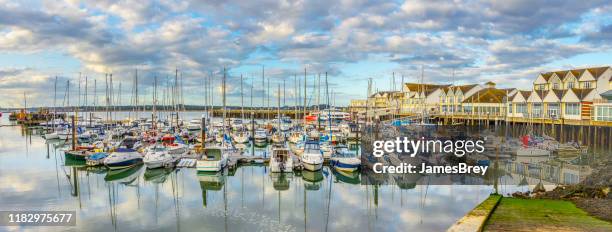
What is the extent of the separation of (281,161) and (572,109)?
160 feet

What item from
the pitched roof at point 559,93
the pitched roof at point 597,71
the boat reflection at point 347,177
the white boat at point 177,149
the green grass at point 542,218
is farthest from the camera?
the pitched roof at point 597,71

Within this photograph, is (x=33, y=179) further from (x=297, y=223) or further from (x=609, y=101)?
(x=609, y=101)

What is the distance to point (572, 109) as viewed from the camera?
59.5 metres

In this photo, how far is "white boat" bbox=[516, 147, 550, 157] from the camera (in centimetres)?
4119

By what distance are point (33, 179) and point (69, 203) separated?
10008 mm

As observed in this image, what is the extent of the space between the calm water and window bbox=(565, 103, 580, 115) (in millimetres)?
39134

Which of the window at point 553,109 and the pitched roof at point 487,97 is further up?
the pitched roof at point 487,97

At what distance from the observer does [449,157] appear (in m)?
39.1

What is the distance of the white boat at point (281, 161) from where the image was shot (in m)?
32.6

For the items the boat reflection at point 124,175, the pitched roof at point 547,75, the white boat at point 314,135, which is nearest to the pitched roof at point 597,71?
the pitched roof at point 547,75

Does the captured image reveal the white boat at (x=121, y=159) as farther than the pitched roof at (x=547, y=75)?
No

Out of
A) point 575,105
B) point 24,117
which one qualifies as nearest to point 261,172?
point 575,105

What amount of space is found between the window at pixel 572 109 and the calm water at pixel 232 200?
128ft

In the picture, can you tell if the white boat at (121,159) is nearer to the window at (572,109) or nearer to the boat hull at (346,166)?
the boat hull at (346,166)
